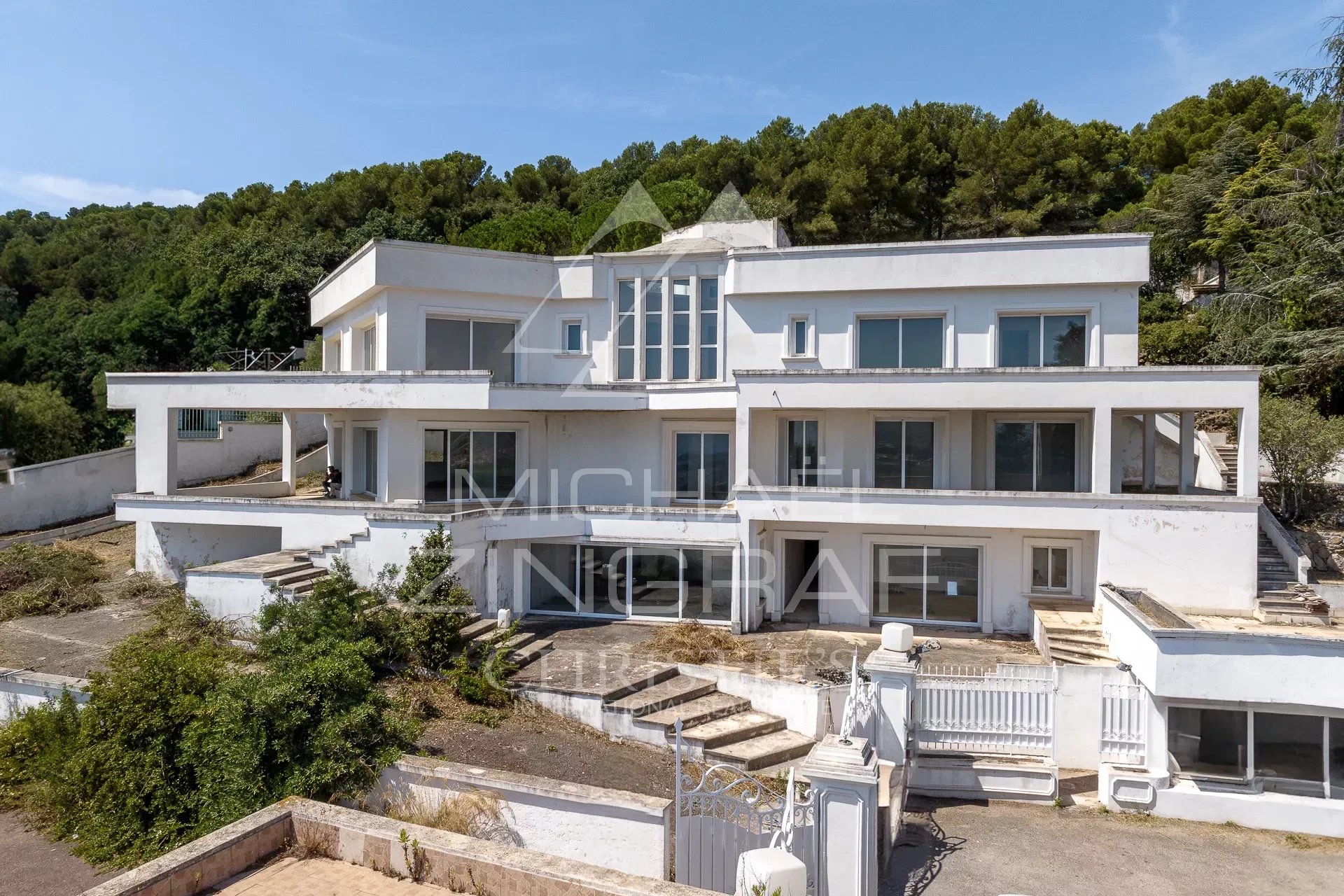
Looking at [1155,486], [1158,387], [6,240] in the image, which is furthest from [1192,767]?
[6,240]

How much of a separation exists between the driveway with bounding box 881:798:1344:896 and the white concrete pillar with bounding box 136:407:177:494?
18.0 metres

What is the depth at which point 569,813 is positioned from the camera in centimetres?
774

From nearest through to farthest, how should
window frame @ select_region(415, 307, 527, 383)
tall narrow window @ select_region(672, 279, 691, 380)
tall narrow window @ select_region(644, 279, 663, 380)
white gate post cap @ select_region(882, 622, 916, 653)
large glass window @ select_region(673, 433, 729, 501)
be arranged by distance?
white gate post cap @ select_region(882, 622, 916, 653), window frame @ select_region(415, 307, 527, 383), large glass window @ select_region(673, 433, 729, 501), tall narrow window @ select_region(672, 279, 691, 380), tall narrow window @ select_region(644, 279, 663, 380)

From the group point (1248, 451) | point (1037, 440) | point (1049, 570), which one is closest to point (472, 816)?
point (1049, 570)

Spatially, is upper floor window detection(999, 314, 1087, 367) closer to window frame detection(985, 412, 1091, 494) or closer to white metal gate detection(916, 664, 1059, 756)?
window frame detection(985, 412, 1091, 494)

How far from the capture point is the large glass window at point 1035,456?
17938 mm

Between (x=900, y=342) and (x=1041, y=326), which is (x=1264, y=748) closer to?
(x=1041, y=326)

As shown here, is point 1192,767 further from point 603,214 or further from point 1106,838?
point 603,214

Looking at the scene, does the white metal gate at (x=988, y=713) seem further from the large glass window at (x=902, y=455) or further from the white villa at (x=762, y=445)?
the large glass window at (x=902, y=455)

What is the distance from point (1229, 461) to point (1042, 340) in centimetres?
845

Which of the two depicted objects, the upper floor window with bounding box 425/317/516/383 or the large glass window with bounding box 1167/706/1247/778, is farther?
the upper floor window with bounding box 425/317/516/383

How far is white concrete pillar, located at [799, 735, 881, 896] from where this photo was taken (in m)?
7.28

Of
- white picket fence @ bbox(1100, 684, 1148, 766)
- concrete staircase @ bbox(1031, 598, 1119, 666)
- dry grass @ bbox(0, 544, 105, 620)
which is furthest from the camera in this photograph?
dry grass @ bbox(0, 544, 105, 620)

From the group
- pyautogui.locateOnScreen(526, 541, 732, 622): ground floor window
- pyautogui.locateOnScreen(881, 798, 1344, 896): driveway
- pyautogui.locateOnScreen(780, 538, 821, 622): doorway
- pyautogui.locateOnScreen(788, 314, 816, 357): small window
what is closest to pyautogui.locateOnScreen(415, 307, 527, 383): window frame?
pyautogui.locateOnScreen(526, 541, 732, 622): ground floor window
